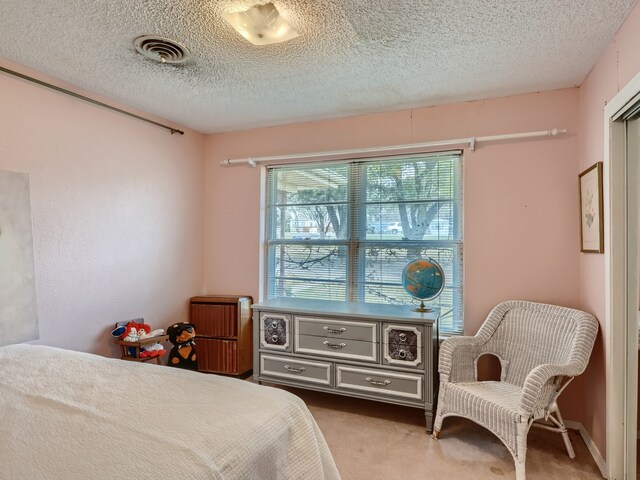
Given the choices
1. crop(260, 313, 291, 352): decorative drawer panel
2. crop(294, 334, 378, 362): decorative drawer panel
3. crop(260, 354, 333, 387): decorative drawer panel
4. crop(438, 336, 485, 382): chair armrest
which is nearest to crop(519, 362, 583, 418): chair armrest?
crop(438, 336, 485, 382): chair armrest

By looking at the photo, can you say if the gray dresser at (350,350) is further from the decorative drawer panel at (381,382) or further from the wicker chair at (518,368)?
the wicker chair at (518,368)

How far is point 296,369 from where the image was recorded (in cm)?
299

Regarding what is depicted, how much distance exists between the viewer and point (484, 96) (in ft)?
9.40

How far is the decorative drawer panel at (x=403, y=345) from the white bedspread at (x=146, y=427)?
4.08 ft

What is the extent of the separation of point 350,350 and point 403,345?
1.31 feet

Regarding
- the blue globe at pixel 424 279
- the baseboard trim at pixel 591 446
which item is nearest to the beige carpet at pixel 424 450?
the baseboard trim at pixel 591 446

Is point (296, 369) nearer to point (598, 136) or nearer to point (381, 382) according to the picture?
point (381, 382)

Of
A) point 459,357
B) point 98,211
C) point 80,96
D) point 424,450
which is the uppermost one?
point 80,96

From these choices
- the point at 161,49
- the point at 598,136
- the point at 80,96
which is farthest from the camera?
the point at 80,96

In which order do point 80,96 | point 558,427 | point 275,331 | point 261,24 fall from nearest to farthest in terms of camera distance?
1. point 261,24
2. point 558,427
3. point 80,96
4. point 275,331

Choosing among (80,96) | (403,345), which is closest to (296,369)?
(403,345)

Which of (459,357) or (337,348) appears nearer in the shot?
(459,357)

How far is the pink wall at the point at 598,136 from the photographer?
1.86 meters

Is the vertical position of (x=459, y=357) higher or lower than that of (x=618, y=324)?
lower
